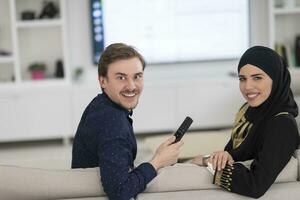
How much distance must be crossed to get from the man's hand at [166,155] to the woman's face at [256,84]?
439 millimetres

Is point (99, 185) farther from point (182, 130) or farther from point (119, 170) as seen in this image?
point (182, 130)

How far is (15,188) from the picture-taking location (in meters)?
1.77

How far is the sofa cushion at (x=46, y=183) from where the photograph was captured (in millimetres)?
1769

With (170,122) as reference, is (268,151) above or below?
above

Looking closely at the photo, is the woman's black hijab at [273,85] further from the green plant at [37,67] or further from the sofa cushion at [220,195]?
the green plant at [37,67]

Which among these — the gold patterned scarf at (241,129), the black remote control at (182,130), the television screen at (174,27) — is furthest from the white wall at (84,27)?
the black remote control at (182,130)

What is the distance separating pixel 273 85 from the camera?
2.17 meters

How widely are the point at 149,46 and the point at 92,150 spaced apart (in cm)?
371

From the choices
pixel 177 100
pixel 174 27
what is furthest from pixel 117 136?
pixel 174 27

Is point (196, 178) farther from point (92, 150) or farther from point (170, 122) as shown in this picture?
point (170, 122)

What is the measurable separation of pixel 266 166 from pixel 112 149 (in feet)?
1.82

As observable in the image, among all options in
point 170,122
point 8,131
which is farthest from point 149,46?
point 8,131

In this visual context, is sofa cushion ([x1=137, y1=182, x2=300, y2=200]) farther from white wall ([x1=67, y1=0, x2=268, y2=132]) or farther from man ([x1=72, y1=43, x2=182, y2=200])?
white wall ([x1=67, y1=0, x2=268, y2=132])

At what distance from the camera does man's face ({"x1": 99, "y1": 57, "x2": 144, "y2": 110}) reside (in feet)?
6.59
